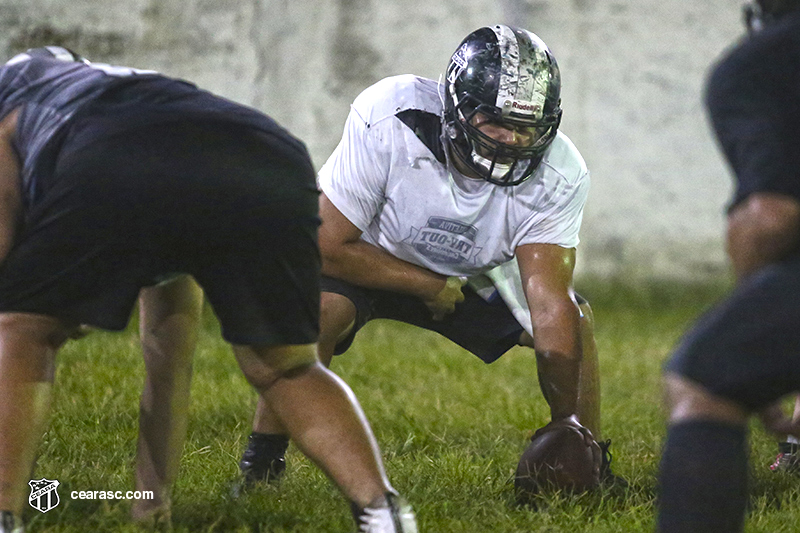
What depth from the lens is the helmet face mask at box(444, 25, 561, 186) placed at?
10.5 ft

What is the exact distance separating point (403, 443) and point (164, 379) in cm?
145

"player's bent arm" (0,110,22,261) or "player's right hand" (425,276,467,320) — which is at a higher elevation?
"player's bent arm" (0,110,22,261)

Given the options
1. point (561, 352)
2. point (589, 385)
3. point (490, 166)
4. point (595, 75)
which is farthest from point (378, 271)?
point (595, 75)

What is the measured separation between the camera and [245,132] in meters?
2.29

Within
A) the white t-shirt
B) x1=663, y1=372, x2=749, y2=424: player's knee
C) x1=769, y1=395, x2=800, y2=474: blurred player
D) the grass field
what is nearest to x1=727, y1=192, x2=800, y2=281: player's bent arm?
x1=663, y1=372, x2=749, y2=424: player's knee

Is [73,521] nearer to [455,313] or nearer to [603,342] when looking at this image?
[455,313]

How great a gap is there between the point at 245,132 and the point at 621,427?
8.64 feet

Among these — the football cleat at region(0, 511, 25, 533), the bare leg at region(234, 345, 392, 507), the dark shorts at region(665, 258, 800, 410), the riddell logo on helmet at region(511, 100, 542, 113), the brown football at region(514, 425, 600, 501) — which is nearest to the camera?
the dark shorts at region(665, 258, 800, 410)

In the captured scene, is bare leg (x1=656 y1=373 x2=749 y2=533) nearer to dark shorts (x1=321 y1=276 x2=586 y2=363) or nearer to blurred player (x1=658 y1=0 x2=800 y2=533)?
blurred player (x1=658 y1=0 x2=800 y2=533)

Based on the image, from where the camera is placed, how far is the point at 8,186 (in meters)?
2.27

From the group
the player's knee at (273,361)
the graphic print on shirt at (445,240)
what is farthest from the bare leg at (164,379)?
the graphic print on shirt at (445,240)

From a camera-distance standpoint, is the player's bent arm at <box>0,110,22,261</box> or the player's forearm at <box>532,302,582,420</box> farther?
the player's forearm at <box>532,302,582,420</box>

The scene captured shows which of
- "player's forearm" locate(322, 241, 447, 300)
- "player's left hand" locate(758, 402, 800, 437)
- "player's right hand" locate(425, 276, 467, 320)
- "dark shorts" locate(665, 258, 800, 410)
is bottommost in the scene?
"player's right hand" locate(425, 276, 467, 320)
